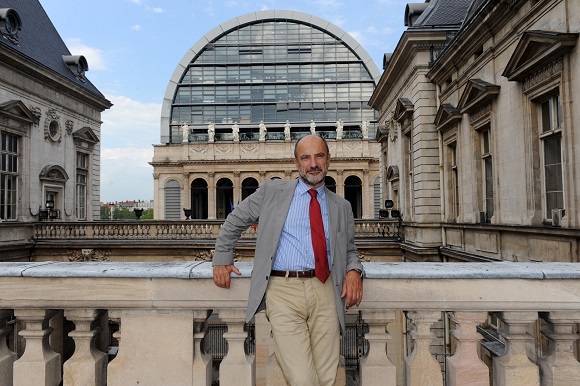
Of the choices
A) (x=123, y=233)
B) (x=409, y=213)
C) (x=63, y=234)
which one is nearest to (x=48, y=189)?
(x=63, y=234)

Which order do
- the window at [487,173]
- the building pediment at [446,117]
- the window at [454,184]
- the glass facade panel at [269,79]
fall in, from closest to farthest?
the window at [487,173], the building pediment at [446,117], the window at [454,184], the glass facade panel at [269,79]

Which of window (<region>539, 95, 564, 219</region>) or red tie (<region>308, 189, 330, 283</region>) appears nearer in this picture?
red tie (<region>308, 189, 330, 283</region>)

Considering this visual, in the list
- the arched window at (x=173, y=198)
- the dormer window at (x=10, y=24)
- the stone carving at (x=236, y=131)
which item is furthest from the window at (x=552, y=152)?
the arched window at (x=173, y=198)

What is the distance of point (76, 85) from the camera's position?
22.0 metres

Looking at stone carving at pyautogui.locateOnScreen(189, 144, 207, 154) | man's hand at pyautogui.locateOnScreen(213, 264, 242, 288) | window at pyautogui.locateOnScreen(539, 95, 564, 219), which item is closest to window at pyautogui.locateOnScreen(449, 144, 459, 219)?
window at pyautogui.locateOnScreen(539, 95, 564, 219)

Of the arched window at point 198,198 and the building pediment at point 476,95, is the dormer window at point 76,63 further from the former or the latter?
the arched window at point 198,198

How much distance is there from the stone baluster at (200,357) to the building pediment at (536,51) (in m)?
8.41

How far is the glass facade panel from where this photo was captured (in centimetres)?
5072

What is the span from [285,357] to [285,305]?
0.30 m

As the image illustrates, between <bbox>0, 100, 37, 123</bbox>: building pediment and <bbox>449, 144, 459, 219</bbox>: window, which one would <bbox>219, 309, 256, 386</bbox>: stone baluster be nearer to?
<bbox>449, 144, 459, 219</bbox>: window

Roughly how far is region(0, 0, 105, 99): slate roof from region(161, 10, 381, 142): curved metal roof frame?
82.2 feet

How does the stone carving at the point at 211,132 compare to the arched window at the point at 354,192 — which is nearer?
the stone carving at the point at 211,132

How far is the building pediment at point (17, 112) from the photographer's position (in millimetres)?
17094

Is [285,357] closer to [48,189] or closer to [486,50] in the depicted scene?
[486,50]
